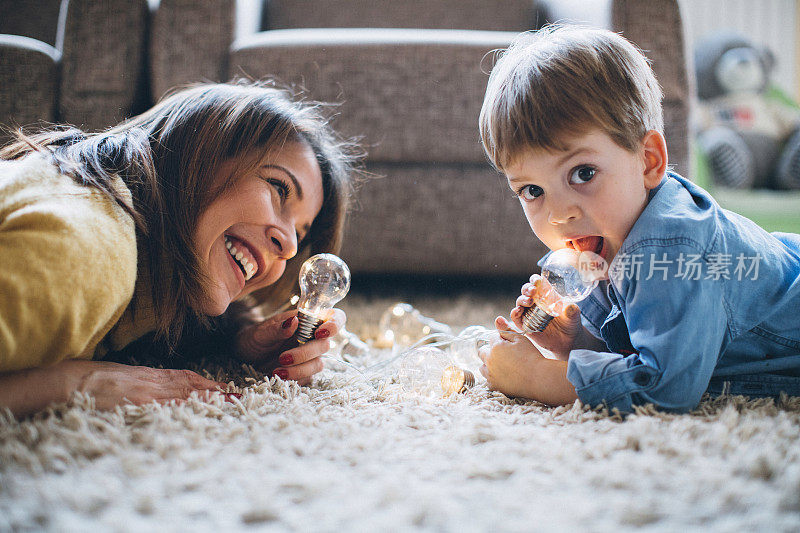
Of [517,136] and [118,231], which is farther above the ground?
[517,136]

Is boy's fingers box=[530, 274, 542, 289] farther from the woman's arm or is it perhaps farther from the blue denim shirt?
the woman's arm

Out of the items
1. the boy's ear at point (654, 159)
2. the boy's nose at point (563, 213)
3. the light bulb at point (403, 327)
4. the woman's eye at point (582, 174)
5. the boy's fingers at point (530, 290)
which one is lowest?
the light bulb at point (403, 327)

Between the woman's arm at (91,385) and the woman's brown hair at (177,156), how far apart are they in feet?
0.31

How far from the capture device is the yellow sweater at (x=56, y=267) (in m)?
0.56

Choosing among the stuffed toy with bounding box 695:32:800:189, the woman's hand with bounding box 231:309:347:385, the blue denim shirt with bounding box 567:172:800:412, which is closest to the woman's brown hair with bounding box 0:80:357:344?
the woman's hand with bounding box 231:309:347:385

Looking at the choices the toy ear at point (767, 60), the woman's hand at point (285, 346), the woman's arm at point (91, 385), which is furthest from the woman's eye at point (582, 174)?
the toy ear at point (767, 60)

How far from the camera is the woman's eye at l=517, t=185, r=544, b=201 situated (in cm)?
75

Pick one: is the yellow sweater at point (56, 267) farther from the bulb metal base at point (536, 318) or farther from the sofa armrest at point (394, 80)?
the sofa armrest at point (394, 80)

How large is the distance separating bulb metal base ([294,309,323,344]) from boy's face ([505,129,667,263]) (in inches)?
12.6

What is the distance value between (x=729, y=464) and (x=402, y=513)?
0.28 meters

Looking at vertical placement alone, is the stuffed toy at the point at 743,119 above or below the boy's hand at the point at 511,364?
above

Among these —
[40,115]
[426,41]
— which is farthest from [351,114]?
[40,115]

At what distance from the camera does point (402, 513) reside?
426 millimetres

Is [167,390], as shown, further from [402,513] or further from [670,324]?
[670,324]
